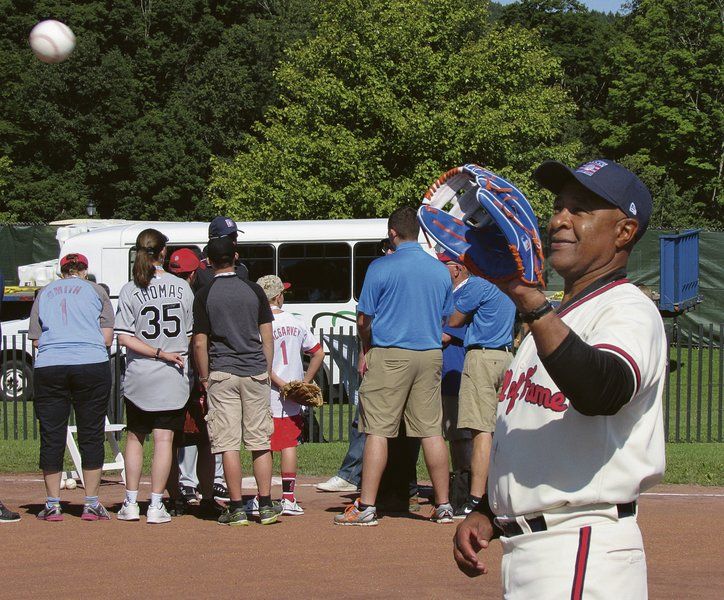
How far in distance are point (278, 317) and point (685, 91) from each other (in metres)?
39.2

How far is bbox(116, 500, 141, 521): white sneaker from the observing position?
7.88 metres

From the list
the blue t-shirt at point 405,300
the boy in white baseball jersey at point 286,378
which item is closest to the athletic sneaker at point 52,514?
the boy in white baseball jersey at point 286,378

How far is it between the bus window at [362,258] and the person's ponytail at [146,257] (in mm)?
9767

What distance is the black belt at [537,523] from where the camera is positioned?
2.75 metres

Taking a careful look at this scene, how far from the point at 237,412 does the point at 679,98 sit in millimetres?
39857

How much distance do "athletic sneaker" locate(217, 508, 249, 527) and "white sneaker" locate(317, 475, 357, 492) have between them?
146 centimetres

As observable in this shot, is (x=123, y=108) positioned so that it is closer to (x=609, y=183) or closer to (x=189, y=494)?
(x=189, y=494)

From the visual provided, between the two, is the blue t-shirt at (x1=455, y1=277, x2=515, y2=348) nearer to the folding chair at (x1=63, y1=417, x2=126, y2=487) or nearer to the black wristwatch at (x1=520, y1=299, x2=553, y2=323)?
the folding chair at (x1=63, y1=417, x2=126, y2=487)

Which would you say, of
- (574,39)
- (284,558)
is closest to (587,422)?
(284,558)

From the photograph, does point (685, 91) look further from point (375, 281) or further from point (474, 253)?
point (474, 253)

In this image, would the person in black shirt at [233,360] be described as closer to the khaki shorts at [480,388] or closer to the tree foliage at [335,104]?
the khaki shorts at [480,388]

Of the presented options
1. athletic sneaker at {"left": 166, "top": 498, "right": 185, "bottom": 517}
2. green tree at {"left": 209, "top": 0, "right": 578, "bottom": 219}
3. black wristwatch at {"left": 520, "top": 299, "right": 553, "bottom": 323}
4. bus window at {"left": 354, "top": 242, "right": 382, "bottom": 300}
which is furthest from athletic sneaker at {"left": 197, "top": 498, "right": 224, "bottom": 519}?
green tree at {"left": 209, "top": 0, "right": 578, "bottom": 219}

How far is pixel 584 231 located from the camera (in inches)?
112

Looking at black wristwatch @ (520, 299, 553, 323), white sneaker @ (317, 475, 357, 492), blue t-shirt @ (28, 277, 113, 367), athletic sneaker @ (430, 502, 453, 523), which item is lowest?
white sneaker @ (317, 475, 357, 492)
